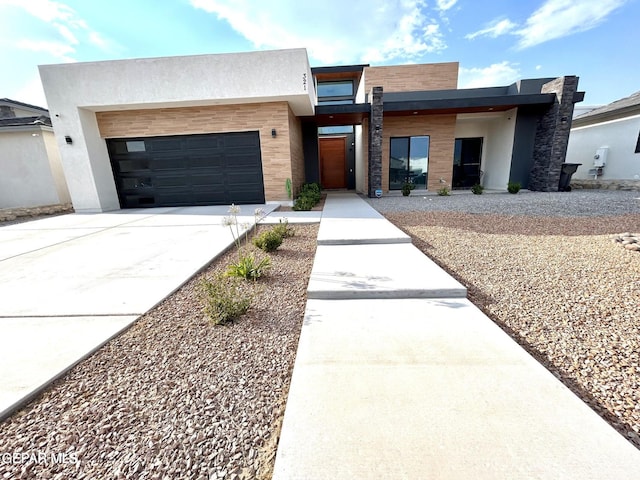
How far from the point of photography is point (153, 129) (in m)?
8.52

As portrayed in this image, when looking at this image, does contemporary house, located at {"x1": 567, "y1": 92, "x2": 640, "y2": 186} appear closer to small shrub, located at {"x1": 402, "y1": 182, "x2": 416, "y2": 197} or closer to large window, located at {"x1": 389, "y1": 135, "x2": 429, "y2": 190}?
large window, located at {"x1": 389, "y1": 135, "x2": 429, "y2": 190}

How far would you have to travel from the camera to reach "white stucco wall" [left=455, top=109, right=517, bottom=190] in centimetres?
1075

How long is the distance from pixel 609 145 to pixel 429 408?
646 inches

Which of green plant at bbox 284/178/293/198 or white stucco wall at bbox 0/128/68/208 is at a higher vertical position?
white stucco wall at bbox 0/128/68/208

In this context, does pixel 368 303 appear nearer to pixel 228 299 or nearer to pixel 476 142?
pixel 228 299

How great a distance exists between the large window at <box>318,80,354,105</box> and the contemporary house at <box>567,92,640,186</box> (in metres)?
11.8

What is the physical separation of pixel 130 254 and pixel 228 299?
2646mm

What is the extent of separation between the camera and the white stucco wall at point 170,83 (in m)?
7.35

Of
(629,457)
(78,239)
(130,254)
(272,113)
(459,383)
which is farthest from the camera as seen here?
(272,113)

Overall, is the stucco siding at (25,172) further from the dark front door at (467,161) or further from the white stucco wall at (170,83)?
the dark front door at (467,161)

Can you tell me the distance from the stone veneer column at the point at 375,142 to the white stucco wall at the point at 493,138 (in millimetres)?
4402

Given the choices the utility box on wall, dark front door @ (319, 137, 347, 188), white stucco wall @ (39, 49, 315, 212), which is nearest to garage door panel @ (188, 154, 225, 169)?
white stucco wall @ (39, 49, 315, 212)

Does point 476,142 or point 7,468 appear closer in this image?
point 7,468

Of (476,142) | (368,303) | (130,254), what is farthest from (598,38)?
(130,254)
